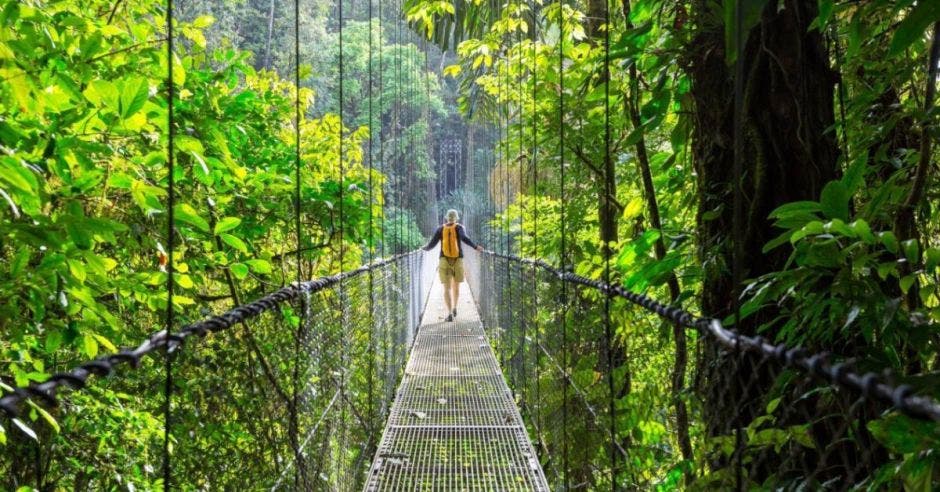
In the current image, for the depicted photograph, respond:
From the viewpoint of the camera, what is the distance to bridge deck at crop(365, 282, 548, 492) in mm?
2182

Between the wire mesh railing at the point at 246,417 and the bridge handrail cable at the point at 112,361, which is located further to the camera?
the wire mesh railing at the point at 246,417

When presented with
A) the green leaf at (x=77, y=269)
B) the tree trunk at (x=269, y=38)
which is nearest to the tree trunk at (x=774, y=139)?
the green leaf at (x=77, y=269)

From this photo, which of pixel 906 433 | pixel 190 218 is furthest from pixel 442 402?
pixel 906 433

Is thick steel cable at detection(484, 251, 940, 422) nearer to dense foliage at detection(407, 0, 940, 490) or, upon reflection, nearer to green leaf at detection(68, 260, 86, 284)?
dense foliage at detection(407, 0, 940, 490)

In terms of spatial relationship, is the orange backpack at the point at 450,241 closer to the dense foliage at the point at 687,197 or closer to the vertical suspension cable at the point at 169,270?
the dense foliage at the point at 687,197

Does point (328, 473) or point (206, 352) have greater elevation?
point (206, 352)

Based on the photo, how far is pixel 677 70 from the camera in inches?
48.6

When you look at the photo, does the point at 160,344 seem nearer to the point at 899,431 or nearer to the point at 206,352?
the point at 899,431

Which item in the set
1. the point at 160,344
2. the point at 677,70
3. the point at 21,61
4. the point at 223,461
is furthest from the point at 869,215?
the point at 223,461

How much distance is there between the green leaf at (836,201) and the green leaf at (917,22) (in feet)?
0.42

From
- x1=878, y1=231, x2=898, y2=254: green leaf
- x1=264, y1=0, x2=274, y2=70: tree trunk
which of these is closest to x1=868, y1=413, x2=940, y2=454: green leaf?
x1=878, y1=231, x2=898, y2=254: green leaf

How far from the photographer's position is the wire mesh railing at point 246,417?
1.50 m

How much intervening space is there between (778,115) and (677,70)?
22 cm

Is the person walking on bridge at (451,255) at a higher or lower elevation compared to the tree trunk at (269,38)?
lower
